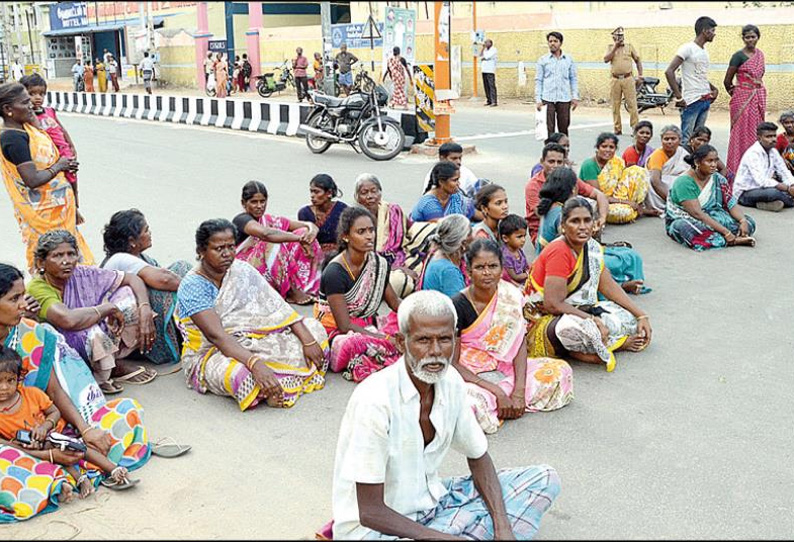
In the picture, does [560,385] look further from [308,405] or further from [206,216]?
[206,216]

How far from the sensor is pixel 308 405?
4723mm

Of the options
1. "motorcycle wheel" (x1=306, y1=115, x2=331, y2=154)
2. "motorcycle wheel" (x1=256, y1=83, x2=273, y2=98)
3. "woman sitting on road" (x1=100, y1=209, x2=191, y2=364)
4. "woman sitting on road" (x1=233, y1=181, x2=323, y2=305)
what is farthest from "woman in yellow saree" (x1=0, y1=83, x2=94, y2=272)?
"motorcycle wheel" (x1=256, y1=83, x2=273, y2=98)

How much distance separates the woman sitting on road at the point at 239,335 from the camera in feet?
15.1

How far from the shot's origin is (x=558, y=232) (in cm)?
657

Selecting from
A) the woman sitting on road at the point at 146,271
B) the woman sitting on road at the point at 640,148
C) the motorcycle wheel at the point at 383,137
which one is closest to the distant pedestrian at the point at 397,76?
the motorcycle wheel at the point at 383,137

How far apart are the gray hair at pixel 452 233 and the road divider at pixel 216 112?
934cm

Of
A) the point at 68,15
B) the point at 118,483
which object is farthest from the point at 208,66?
the point at 118,483

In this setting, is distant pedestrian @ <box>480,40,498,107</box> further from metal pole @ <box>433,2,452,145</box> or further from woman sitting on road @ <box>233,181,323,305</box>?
woman sitting on road @ <box>233,181,323,305</box>

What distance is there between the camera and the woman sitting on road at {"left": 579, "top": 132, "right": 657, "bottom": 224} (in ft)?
28.1

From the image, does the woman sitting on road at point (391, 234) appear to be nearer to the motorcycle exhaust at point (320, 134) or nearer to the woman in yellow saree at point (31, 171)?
the woman in yellow saree at point (31, 171)

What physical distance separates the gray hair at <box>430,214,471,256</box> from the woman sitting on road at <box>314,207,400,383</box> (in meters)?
0.44

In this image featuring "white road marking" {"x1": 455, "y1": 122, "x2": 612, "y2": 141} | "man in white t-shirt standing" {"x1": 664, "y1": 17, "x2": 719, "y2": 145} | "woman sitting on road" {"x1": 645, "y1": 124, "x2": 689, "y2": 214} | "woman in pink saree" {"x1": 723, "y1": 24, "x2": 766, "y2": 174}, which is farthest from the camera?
"white road marking" {"x1": 455, "y1": 122, "x2": 612, "y2": 141}

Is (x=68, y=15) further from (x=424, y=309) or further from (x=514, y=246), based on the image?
(x=424, y=309)

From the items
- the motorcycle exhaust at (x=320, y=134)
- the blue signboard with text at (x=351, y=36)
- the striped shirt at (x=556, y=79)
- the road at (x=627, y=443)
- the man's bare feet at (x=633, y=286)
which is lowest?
the road at (x=627, y=443)
